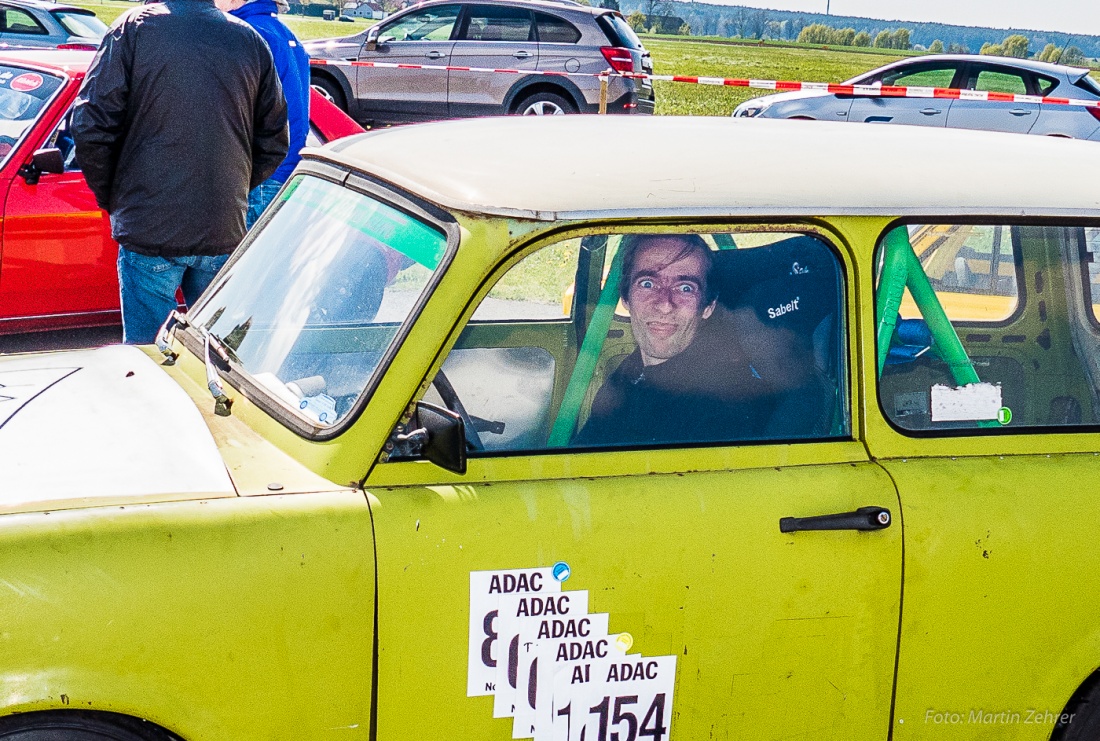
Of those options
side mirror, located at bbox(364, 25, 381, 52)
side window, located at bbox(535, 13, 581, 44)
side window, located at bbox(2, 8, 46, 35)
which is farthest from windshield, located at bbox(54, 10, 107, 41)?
side window, located at bbox(535, 13, 581, 44)

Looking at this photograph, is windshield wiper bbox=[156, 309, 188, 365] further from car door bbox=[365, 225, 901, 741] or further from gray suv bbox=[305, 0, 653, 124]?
gray suv bbox=[305, 0, 653, 124]

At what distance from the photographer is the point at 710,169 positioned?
271cm

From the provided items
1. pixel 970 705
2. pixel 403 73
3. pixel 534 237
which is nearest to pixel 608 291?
pixel 534 237

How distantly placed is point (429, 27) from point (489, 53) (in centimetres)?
87

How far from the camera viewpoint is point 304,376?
2643 millimetres

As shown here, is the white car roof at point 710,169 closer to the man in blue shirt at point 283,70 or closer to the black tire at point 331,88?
the man in blue shirt at point 283,70

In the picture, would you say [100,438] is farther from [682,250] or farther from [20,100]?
[20,100]

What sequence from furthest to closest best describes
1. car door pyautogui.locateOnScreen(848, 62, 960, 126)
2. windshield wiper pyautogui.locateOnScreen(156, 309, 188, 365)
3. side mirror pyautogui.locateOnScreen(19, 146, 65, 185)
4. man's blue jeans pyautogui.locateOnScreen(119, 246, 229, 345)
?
car door pyautogui.locateOnScreen(848, 62, 960, 126) < side mirror pyautogui.locateOnScreen(19, 146, 65, 185) < man's blue jeans pyautogui.locateOnScreen(119, 246, 229, 345) < windshield wiper pyautogui.locateOnScreen(156, 309, 188, 365)

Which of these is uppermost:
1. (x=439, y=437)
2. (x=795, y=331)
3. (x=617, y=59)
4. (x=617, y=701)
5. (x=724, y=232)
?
(x=724, y=232)

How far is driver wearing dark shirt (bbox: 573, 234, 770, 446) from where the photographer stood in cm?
260

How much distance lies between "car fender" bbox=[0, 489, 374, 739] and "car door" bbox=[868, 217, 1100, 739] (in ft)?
3.72

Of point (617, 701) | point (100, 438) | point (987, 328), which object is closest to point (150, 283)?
point (100, 438)

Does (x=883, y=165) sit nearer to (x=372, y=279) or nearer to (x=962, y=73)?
(x=372, y=279)

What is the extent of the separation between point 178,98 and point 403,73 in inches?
452
